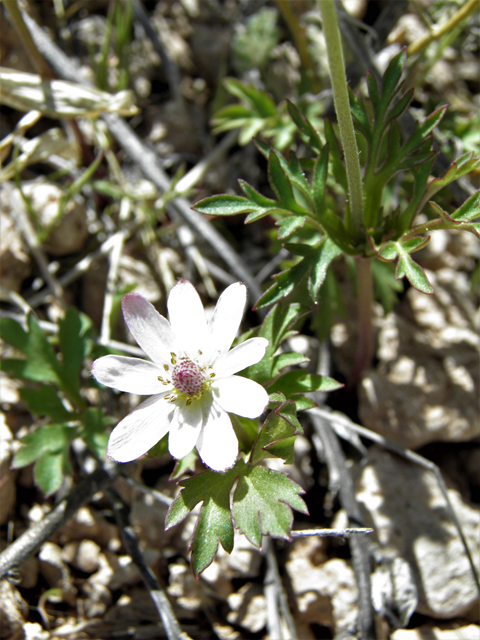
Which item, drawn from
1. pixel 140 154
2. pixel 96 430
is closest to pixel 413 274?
pixel 96 430

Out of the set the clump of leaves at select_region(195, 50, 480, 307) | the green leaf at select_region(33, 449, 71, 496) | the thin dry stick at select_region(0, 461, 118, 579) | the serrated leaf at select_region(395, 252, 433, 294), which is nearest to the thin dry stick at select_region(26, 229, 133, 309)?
the green leaf at select_region(33, 449, 71, 496)

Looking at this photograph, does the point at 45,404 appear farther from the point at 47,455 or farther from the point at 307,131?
the point at 307,131

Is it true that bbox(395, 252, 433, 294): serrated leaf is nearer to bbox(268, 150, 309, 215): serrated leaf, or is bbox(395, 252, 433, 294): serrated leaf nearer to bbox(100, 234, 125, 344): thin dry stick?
bbox(268, 150, 309, 215): serrated leaf

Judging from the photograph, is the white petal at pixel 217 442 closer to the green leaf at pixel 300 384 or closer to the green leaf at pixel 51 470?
the green leaf at pixel 300 384

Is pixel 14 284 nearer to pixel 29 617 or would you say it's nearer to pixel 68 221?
pixel 68 221

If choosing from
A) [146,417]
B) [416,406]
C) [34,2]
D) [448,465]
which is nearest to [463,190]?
[416,406]

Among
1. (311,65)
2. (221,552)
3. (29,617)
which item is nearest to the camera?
(29,617)
